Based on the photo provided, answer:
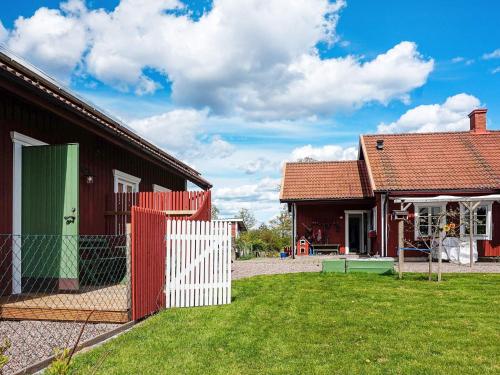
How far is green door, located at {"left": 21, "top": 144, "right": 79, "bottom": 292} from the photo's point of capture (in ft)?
24.8

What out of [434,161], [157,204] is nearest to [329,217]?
[434,161]

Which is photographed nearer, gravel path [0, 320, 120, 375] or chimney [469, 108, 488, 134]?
gravel path [0, 320, 120, 375]

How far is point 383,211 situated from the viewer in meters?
18.0

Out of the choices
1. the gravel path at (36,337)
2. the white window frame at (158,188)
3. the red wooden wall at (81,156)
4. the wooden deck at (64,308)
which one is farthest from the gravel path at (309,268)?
the gravel path at (36,337)

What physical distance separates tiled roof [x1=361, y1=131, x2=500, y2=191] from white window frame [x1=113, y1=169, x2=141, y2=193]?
30.2 feet

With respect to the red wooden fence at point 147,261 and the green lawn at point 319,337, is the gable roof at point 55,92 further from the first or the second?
the green lawn at point 319,337

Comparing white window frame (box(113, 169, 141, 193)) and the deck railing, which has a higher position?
white window frame (box(113, 169, 141, 193))

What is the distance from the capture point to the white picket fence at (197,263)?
23.9ft

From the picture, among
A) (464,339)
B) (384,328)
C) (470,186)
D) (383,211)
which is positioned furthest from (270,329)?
(470,186)

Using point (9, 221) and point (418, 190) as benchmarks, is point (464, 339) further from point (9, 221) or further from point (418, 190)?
point (418, 190)

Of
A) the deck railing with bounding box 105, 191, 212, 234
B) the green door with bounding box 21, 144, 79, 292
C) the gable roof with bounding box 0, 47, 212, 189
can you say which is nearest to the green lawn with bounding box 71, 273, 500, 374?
the green door with bounding box 21, 144, 79, 292

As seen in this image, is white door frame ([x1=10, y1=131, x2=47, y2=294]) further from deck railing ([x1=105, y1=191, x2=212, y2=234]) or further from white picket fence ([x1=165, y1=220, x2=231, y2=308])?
deck railing ([x1=105, y1=191, x2=212, y2=234])

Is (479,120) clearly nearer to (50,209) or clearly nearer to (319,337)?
(319,337)

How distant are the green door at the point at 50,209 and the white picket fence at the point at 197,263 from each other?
1.62 m
